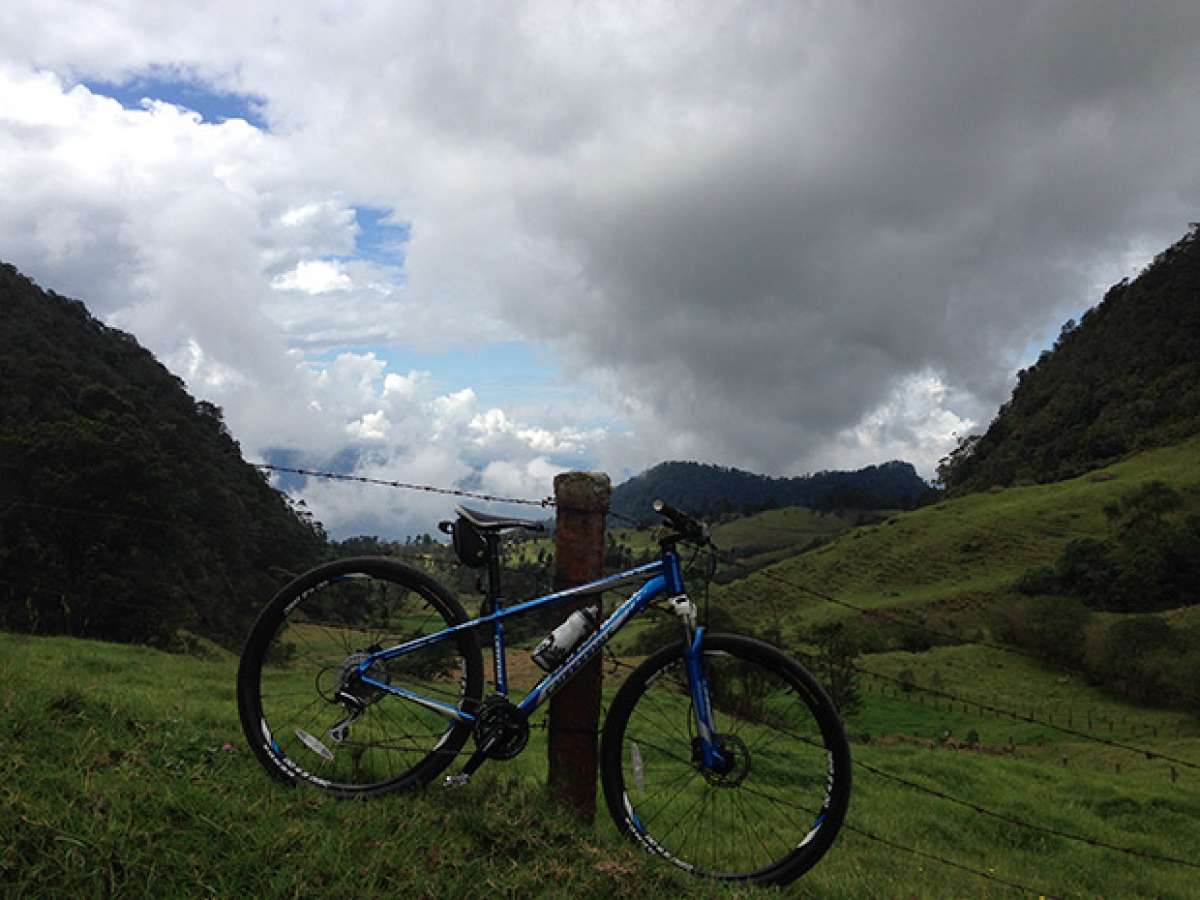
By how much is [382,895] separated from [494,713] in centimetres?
125

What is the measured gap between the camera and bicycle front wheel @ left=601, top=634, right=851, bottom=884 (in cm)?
402

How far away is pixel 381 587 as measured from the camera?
178 inches

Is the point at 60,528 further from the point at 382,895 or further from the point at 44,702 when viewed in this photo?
the point at 382,895

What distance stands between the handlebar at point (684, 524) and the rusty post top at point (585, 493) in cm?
49

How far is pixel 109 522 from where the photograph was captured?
35.8 m

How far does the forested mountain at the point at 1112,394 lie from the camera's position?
Answer: 509 feet

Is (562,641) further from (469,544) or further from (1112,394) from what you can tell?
(1112,394)

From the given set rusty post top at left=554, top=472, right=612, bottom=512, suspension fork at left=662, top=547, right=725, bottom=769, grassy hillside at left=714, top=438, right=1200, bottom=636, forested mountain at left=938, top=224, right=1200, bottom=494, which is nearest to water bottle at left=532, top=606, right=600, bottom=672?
suspension fork at left=662, top=547, right=725, bottom=769

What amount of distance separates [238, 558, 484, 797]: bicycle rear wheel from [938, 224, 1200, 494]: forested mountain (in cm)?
16849

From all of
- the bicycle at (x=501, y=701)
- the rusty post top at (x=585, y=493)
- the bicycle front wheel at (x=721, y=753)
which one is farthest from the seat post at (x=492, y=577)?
the bicycle front wheel at (x=721, y=753)

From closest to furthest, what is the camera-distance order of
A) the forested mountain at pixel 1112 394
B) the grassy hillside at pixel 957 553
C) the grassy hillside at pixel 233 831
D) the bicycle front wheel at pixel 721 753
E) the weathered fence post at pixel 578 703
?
1. the grassy hillside at pixel 233 831
2. the bicycle front wheel at pixel 721 753
3. the weathered fence post at pixel 578 703
4. the grassy hillside at pixel 957 553
5. the forested mountain at pixel 1112 394

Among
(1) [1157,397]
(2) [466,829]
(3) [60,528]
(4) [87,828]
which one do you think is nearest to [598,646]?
(2) [466,829]

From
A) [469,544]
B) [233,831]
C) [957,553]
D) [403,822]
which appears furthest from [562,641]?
[957,553]

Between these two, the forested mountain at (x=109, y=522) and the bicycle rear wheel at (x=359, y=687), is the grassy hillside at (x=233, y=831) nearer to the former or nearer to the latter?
the bicycle rear wheel at (x=359, y=687)
